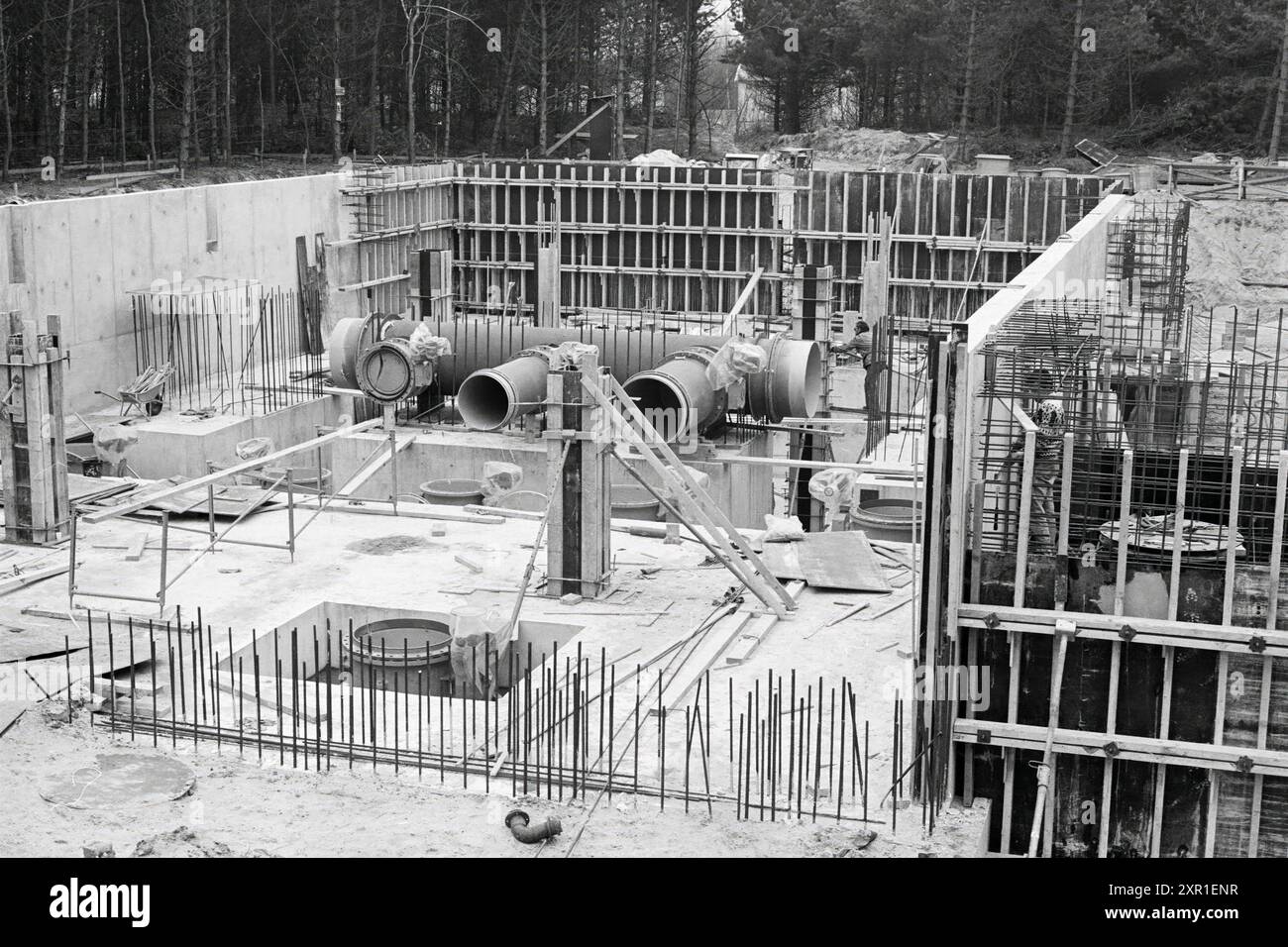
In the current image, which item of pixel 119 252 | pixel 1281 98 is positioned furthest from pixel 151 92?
pixel 1281 98

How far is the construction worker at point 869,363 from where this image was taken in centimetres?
2181

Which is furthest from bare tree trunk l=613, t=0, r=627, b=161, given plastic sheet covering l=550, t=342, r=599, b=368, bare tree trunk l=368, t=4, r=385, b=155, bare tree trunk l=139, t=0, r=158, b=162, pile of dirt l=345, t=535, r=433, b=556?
plastic sheet covering l=550, t=342, r=599, b=368

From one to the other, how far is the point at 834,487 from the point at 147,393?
9.84 m

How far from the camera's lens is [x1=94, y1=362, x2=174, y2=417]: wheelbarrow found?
72.4 ft

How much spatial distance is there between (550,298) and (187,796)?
16842 millimetres

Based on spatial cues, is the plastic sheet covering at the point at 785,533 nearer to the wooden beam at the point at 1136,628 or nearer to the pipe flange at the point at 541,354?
the pipe flange at the point at 541,354

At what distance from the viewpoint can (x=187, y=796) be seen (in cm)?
1042

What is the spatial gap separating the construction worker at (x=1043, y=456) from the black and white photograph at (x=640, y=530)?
0.06m

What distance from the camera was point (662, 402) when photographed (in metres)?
20.7

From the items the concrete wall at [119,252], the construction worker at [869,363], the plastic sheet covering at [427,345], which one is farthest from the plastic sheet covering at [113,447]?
the construction worker at [869,363]

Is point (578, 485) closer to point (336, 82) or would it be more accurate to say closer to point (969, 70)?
point (336, 82)

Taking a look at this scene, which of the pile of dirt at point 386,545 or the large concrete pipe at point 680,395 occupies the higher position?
the large concrete pipe at point 680,395

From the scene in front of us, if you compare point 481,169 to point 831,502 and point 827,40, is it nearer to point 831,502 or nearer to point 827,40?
point 831,502

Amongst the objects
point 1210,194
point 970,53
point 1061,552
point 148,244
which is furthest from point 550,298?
point 970,53
